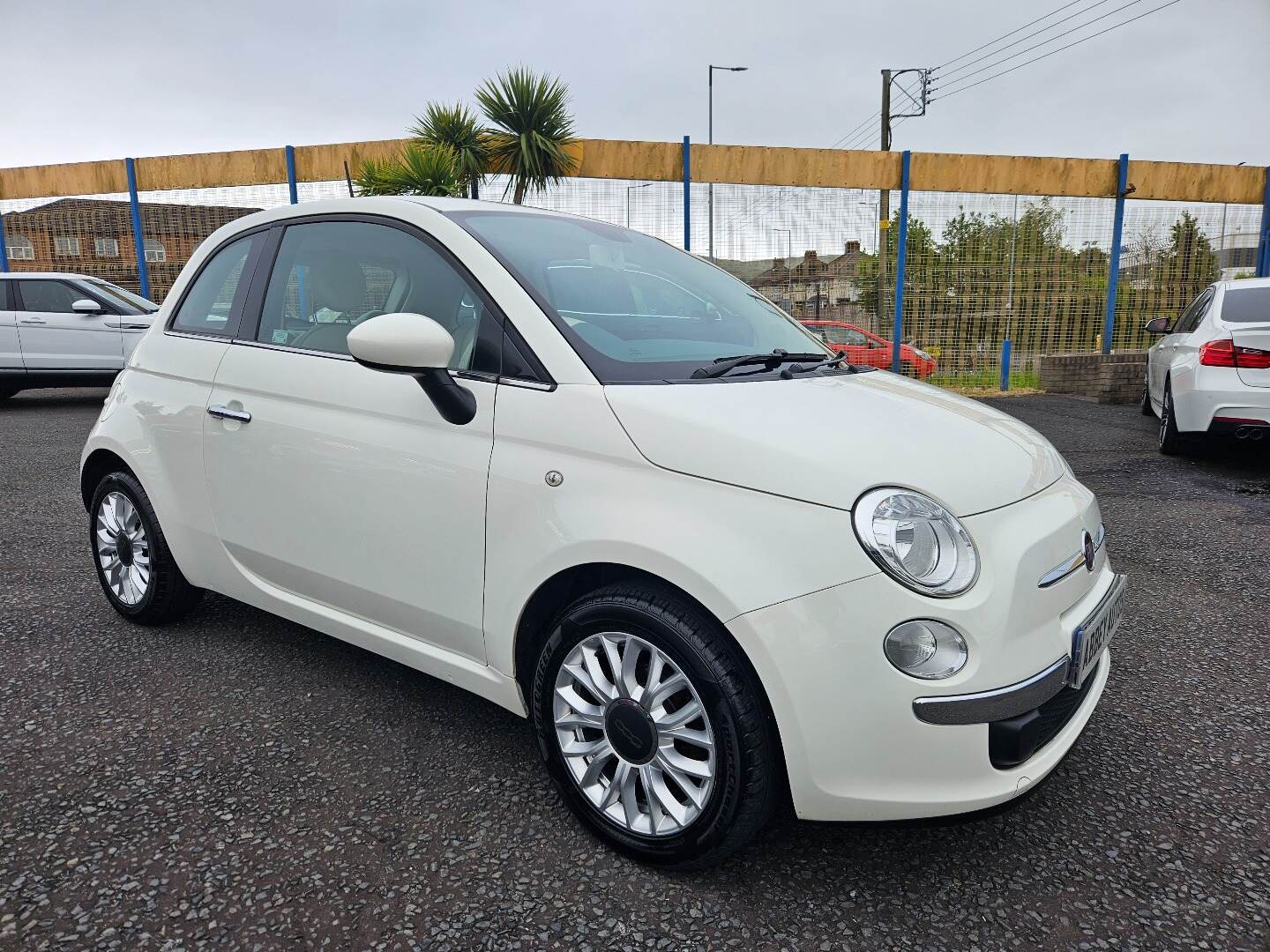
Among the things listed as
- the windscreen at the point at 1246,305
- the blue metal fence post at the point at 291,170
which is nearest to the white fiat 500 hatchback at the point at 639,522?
the windscreen at the point at 1246,305

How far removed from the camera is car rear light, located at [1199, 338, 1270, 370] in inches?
226

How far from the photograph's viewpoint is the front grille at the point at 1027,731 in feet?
5.84

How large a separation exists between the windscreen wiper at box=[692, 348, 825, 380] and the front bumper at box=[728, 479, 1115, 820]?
2.49 feet

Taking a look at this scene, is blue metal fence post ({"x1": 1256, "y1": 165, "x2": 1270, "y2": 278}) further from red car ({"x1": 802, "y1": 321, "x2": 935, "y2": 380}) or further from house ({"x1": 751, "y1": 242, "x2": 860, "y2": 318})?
house ({"x1": 751, "y1": 242, "x2": 860, "y2": 318})

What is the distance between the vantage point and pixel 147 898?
1.91m

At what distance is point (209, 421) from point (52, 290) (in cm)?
949

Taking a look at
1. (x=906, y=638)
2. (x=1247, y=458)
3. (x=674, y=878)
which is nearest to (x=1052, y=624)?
(x=906, y=638)

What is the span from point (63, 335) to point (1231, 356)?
1176 cm

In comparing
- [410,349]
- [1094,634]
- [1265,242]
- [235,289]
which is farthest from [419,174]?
[1265,242]

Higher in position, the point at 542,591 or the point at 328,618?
the point at 542,591

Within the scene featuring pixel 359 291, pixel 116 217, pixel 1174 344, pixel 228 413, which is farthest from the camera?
pixel 116 217

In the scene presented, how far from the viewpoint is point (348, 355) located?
2557 mm

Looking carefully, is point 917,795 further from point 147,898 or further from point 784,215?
point 784,215

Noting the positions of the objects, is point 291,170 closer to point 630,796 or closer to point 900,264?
point 900,264
